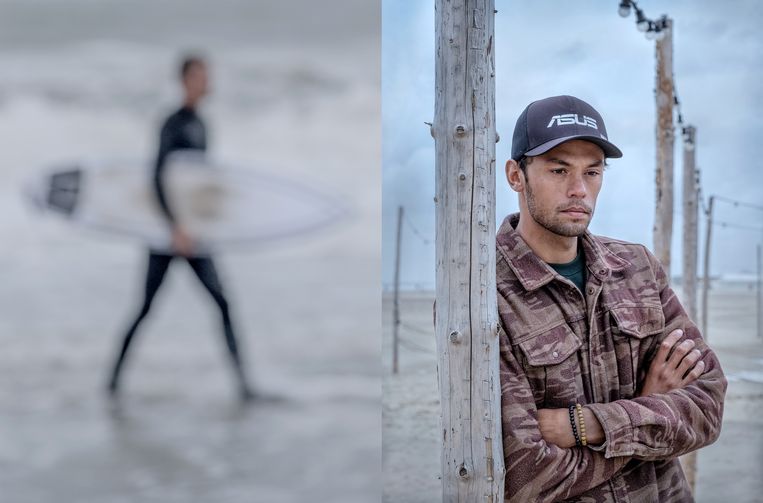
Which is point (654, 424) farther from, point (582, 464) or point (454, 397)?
point (454, 397)

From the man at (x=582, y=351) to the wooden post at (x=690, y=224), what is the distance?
319 centimetres

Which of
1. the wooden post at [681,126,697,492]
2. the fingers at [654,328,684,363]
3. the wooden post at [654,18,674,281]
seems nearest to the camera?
the fingers at [654,328,684,363]

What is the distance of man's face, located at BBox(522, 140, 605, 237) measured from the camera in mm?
1164

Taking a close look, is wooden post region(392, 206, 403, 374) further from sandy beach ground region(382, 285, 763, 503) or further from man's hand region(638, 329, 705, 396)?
man's hand region(638, 329, 705, 396)

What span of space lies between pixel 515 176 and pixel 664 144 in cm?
294

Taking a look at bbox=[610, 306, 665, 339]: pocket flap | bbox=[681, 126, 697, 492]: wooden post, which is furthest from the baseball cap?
bbox=[681, 126, 697, 492]: wooden post

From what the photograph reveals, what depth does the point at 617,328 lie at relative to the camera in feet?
3.85

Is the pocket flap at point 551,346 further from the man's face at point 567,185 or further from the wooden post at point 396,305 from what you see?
the wooden post at point 396,305

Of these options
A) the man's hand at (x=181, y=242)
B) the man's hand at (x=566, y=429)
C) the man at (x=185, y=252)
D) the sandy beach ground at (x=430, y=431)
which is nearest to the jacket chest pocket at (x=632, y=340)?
the man's hand at (x=566, y=429)

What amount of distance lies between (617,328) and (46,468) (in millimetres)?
2732

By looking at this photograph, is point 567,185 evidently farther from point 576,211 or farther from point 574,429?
point 574,429

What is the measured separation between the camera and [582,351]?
3.81ft

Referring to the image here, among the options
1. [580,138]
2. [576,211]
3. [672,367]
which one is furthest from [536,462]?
[580,138]

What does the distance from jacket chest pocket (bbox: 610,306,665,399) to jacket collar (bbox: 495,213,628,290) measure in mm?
75
